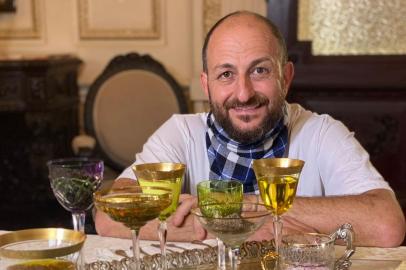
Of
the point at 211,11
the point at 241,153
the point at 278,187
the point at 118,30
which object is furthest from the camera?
the point at 118,30

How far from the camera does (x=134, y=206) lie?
42.9 inches

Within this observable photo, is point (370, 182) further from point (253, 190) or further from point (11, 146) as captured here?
point (11, 146)

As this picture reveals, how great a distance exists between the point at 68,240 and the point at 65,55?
9.10 feet

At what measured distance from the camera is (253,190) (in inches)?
72.7

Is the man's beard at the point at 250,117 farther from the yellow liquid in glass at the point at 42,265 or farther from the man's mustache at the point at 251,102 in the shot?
the yellow liquid in glass at the point at 42,265

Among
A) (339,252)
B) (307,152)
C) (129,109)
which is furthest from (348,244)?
(129,109)

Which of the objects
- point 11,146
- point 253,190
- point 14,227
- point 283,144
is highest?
point 283,144

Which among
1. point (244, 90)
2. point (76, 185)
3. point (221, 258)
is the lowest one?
point (221, 258)

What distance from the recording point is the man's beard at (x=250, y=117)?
1.81 meters

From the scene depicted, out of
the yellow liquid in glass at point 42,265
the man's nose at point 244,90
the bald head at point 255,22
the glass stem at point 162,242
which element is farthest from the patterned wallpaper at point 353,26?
the yellow liquid in glass at point 42,265

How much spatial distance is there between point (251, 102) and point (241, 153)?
160mm

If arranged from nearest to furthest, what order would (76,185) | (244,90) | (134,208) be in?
(134,208), (76,185), (244,90)

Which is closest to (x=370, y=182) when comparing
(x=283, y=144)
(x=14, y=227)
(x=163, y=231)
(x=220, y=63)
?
(x=283, y=144)

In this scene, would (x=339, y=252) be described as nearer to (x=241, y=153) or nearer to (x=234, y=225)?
(x=234, y=225)
